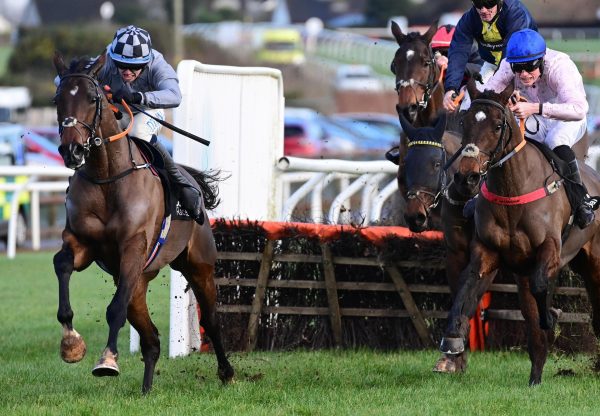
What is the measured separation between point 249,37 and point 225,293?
49625 millimetres

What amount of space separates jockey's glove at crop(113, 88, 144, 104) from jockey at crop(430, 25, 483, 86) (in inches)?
93.4

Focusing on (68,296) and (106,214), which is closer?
(68,296)

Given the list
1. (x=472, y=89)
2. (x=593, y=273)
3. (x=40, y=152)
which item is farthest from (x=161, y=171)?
(x=40, y=152)

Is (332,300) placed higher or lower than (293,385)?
higher

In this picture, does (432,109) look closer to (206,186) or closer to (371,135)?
(206,186)

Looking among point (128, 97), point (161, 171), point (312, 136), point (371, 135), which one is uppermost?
point (128, 97)

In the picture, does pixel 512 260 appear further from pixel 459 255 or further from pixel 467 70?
pixel 467 70

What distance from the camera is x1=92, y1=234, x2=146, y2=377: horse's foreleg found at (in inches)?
272

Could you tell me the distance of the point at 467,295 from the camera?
7.48 metres

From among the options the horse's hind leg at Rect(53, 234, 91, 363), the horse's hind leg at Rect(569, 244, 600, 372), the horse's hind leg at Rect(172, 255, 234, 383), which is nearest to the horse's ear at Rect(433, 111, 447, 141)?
the horse's hind leg at Rect(569, 244, 600, 372)

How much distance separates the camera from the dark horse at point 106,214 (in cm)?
693

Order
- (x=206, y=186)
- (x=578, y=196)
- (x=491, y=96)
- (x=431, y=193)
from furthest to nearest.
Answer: (x=206, y=186) < (x=431, y=193) < (x=578, y=196) < (x=491, y=96)

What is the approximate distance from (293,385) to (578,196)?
6.76 ft

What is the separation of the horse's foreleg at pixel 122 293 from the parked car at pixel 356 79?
42321 mm
